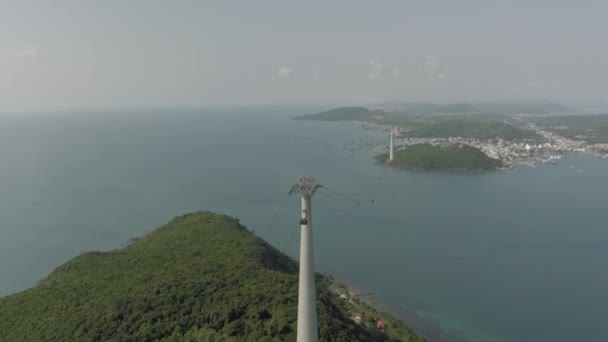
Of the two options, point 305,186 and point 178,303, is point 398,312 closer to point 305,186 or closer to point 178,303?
point 178,303

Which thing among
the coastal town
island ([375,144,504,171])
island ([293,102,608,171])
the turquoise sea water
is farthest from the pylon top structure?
the coastal town

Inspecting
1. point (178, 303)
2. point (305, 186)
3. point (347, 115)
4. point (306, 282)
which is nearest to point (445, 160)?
point (178, 303)

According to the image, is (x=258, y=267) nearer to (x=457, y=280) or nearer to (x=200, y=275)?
(x=200, y=275)

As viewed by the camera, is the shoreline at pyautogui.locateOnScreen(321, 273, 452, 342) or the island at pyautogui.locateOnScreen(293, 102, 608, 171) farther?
the island at pyautogui.locateOnScreen(293, 102, 608, 171)

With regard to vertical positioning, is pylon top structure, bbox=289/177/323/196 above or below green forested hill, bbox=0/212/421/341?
above

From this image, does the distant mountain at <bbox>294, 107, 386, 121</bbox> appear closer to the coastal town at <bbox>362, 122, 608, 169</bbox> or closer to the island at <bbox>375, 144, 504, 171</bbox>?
the coastal town at <bbox>362, 122, 608, 169</bbox>

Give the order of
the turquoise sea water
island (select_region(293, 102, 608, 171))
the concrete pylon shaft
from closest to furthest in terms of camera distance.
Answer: the concrete pylon shaft < the turquoise sea water < island (select_region(293, 102, 608, 171))
